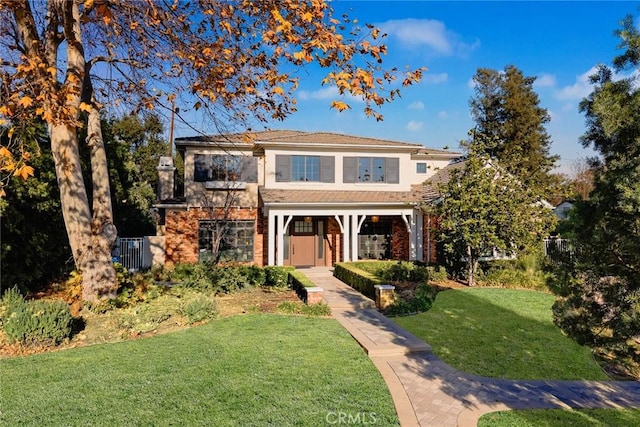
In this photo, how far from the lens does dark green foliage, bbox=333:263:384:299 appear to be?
1177cm

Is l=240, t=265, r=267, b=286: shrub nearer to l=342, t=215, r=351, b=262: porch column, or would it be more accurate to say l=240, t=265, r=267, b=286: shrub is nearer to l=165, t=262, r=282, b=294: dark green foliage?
l=165, t=262, r=282, b=294: dark green foliage

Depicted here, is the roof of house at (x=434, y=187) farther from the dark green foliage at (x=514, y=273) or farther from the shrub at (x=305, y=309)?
the shrub at (x=305, y=309)

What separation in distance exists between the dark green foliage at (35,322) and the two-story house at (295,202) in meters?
9.34

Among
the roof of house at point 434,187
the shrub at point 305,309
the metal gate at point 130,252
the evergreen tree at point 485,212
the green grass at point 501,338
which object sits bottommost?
the green grass at point 501,338

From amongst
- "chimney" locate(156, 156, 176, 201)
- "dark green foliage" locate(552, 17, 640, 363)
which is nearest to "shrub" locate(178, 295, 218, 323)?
"dark green foliage" locate(552, 17, 640, 363)

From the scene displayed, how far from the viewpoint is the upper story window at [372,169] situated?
18.8m

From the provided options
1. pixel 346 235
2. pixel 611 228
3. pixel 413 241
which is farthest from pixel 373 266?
pixel 611 228

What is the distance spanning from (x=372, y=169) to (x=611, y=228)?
1581 centimetres

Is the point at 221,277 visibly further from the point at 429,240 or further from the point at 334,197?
the point at 429,240

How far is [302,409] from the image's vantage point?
4930mm

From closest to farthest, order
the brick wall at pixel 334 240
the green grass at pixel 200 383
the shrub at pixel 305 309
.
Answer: the green grass at pixel 200 383 → the shrub at pixel 305 309 → the brick wall at pixel 334 240

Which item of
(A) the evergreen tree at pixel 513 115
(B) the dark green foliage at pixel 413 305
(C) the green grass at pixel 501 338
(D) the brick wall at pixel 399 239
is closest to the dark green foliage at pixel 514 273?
(C) the green grass at pixel 501 338

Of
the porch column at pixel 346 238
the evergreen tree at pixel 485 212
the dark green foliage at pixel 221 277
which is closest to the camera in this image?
the dark green foliage at pixel 221 277

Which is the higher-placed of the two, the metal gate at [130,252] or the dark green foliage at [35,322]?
the metal gate at [130,252]
